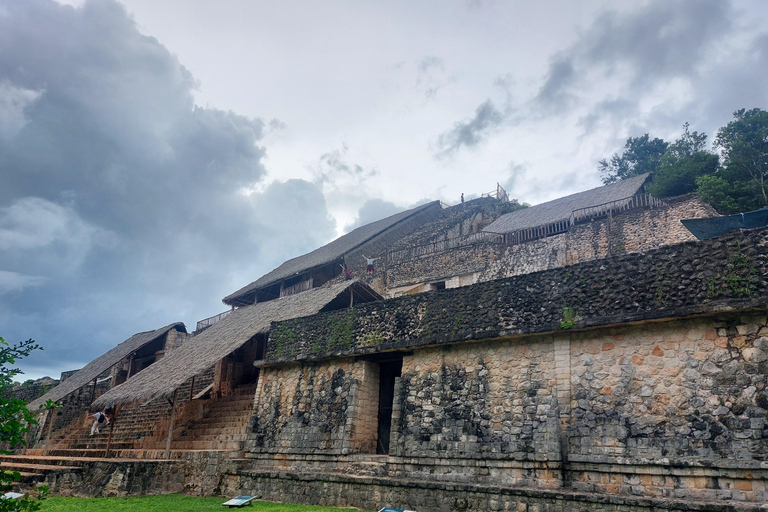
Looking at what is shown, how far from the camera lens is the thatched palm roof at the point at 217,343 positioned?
1216 cm

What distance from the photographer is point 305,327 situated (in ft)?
39.4

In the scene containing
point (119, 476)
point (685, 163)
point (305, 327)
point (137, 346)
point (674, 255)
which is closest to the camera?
point (674, 255)

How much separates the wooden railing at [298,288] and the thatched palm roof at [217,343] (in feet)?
20.2

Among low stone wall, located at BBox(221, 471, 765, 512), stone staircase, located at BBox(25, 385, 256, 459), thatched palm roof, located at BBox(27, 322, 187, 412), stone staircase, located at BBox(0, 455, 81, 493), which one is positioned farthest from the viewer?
thatched palm roof, located at BBox(27, 322, 187, 412)

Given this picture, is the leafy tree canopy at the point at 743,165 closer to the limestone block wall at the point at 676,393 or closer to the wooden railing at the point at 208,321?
the limestone block wall at the point at 676,393

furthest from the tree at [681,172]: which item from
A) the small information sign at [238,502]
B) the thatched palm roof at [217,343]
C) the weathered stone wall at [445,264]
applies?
the small information sign at [238,502]

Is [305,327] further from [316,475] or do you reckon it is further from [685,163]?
[685,163]

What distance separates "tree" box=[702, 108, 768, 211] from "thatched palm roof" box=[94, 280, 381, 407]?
12349mm

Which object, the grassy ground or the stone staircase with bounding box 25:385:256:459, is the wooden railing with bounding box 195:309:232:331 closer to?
the stone staircase with bounding box 25:385:256:459

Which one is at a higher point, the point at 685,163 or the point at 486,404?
the point at 685,163

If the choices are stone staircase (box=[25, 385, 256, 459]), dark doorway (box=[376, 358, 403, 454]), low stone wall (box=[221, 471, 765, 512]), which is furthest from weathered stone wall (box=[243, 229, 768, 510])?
stone staircase (box=[25, 385, 256, 459])

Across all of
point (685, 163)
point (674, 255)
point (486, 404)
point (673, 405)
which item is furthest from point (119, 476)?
point (685, 163)

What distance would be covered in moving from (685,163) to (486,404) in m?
14.2

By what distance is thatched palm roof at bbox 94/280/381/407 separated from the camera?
12.2 meters
